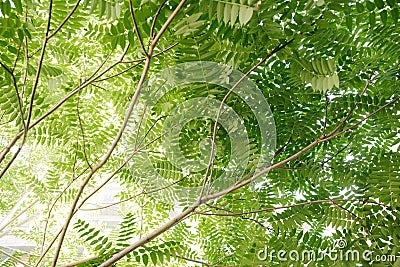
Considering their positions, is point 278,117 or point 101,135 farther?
point 101,135

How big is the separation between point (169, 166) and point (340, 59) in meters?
0.50

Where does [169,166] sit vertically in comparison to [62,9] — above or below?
below

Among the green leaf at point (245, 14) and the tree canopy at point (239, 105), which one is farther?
the tree canopy at point (239, 105)

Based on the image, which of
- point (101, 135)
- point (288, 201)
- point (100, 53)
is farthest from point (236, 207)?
point (100, 53)

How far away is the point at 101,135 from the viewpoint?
3.47 ft

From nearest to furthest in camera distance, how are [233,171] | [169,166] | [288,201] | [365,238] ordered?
1. [365,238]
2. [233,171]
3. [169,166]
4. [288,201]

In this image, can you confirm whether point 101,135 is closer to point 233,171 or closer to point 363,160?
point 233,171

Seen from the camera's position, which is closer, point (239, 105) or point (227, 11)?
point (227, 11)

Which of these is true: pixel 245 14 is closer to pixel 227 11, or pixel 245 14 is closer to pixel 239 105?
pixel 227 11

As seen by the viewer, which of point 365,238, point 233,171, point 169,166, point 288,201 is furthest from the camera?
point 288,201

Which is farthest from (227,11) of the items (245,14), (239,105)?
(239,105)

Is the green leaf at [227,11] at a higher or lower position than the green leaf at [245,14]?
higher

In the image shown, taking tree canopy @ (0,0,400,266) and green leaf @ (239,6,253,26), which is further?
tree canopy @ (0,0,400,266)

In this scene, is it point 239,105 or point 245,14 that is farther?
point 239,105
